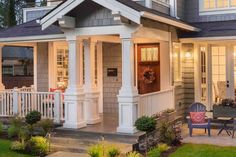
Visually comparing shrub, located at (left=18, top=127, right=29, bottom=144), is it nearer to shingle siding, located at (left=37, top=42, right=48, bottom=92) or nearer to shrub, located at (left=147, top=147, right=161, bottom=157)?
shrub, located at (left=147, top=147, right=161, bottom=157)

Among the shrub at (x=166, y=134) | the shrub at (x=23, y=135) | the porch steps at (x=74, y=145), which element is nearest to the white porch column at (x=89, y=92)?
the porch steps at (x=74, y=145)

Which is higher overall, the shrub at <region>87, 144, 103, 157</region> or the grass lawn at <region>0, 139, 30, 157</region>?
the shrub at <region>87, 144, 103, 157</region>

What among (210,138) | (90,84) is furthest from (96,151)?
(210,138)

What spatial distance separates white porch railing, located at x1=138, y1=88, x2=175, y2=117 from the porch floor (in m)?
1.09

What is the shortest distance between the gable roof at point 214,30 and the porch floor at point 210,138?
330 cm

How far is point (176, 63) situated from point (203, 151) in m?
5.07

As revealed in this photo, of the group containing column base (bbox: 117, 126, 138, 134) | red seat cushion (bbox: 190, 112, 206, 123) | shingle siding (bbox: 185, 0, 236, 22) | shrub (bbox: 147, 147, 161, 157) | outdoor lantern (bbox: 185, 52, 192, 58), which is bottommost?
shrub (bbox: 147, 147, 161, 157)

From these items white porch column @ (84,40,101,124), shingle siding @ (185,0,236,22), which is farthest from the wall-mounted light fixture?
white porch column @ (84,40,101,124)

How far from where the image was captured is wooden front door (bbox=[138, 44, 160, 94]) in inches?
571

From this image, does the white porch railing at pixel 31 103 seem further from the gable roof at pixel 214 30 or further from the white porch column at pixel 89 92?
the gable roof at pixel 214 30

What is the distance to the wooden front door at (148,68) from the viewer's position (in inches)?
571

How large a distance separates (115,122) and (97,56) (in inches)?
124

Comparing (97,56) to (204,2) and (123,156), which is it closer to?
(204,2)

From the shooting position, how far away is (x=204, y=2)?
15133mm
